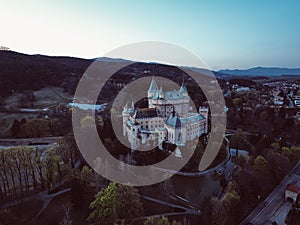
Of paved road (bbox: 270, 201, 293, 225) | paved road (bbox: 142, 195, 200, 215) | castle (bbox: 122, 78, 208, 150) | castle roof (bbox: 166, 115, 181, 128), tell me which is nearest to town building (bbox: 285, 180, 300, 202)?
paved road (bbox: 270, 201, 293, 225)

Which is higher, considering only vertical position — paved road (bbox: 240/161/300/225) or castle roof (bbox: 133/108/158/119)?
castle roof (bbox: 133/108/158/119)

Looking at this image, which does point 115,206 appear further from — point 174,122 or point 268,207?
point 174,122

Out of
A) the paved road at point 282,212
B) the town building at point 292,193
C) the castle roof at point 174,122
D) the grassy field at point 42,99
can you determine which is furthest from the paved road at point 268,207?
the grassy field at point 42,99

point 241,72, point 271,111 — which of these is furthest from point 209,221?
point 241,72

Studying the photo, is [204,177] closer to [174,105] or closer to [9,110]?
[174,105]

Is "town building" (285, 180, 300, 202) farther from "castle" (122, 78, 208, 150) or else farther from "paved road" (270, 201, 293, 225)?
"castle" (122, 78, 208, 150)

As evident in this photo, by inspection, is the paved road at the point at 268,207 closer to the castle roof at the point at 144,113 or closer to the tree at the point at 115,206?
the tree at the point at 115,206
